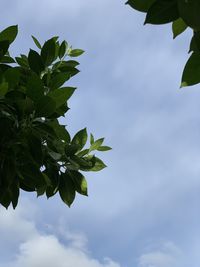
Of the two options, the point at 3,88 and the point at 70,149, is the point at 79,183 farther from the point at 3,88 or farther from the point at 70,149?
the point at 3,88

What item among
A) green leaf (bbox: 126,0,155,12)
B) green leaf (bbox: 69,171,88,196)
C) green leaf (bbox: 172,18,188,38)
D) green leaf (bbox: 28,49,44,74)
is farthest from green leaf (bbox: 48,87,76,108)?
green leaf (bbox: 126,0,155,12)

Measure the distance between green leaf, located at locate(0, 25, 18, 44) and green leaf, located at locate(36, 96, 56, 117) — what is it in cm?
64

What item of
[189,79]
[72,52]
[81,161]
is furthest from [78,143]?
[189,79]

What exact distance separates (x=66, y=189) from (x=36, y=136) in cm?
69

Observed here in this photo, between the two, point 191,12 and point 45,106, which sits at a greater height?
point 45,106

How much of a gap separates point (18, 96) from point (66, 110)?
0.53 metres

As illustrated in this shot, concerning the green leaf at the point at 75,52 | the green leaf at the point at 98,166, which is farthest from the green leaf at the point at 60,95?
the green leaf at the point at 75,52

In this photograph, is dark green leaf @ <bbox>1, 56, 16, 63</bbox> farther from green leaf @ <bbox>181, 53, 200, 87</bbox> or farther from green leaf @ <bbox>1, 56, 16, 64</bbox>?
green leaf @ <bbox>181, 53, 200, 87</bbox>

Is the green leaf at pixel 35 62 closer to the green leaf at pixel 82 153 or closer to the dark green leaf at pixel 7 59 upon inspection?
the dark green leaf at pixel 7 59

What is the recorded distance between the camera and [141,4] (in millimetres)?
1820

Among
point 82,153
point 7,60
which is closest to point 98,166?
point 82,153

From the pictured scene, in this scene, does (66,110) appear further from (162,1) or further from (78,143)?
(162,1)

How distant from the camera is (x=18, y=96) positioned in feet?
10.8

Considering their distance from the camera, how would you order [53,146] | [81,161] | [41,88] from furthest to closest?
[81,161] < [53,146] < [41,88]
